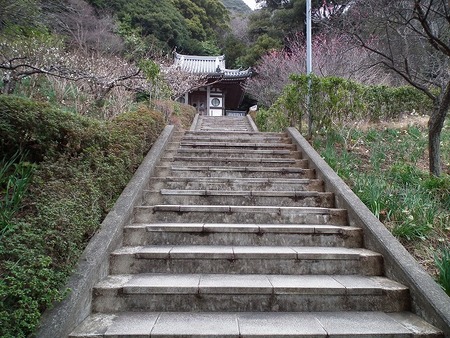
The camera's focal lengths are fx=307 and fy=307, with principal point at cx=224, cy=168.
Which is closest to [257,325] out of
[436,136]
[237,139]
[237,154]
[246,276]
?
[246,276]

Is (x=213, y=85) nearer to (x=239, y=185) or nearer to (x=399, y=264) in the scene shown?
(x=239, y=185)

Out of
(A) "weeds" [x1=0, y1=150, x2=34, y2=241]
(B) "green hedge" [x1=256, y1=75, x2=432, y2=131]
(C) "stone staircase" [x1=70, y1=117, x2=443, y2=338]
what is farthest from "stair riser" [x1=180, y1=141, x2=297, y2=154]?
(A) "weeds" [x1=0, y1=150, x2=34, y2=241]

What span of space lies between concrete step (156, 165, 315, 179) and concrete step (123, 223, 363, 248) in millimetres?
1675

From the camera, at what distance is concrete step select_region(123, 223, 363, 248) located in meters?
3.09

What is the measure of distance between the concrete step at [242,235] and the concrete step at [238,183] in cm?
122

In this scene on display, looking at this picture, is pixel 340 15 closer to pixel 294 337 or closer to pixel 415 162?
pixel 415 162

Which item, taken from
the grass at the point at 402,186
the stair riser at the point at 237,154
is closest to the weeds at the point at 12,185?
the stair riser at the point at 237,154

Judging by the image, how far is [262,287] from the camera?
237 cm

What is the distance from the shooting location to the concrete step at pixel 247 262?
271 centimetres

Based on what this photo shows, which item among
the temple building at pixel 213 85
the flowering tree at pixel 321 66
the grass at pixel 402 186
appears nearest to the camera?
the grass at pixel 402 186

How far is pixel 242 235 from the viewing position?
312 cm

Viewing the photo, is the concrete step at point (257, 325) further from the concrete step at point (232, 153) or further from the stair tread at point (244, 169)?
the concrete step at point (232, 153)

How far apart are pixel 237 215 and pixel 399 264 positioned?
A: 1641 millimetres

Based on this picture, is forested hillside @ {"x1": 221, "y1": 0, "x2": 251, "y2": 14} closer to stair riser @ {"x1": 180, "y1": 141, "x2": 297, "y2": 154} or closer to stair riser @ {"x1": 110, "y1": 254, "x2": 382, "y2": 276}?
stair riser @ {"x1": 180, "y1": 141, "x2": 297, "y2": 154}
